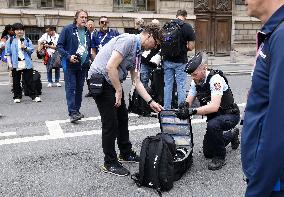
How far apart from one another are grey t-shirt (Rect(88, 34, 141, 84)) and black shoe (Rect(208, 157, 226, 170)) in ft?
4.87

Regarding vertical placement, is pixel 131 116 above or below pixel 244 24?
below

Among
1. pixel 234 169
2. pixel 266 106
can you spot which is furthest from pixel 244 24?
pixel 266 106

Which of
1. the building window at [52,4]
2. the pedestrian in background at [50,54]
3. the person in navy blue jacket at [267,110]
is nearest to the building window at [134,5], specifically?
the building window at [52,4]

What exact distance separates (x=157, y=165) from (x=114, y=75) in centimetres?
106

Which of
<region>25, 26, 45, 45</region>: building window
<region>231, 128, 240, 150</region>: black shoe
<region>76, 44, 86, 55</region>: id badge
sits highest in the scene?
<region>25, 26, 45, 45</region>: building window

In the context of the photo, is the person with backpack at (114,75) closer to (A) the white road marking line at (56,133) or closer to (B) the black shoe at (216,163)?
(B) the black shoe at (216,163)

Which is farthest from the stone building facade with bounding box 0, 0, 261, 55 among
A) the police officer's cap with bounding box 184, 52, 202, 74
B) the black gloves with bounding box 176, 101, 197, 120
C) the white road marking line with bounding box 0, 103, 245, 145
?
the black gloves with bounding box 176, 101, 197, 120

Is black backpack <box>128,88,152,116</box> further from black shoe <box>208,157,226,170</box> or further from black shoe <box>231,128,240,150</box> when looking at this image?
black shoe <box>208,157,226,170</box>

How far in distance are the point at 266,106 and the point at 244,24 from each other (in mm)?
21929

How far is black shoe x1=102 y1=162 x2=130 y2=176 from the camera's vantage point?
14.3 ft

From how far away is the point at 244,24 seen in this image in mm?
22328

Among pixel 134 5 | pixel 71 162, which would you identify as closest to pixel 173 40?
pixel 71 162

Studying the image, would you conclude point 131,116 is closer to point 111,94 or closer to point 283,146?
point 111,94

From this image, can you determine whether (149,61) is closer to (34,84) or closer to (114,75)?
(34,84)
